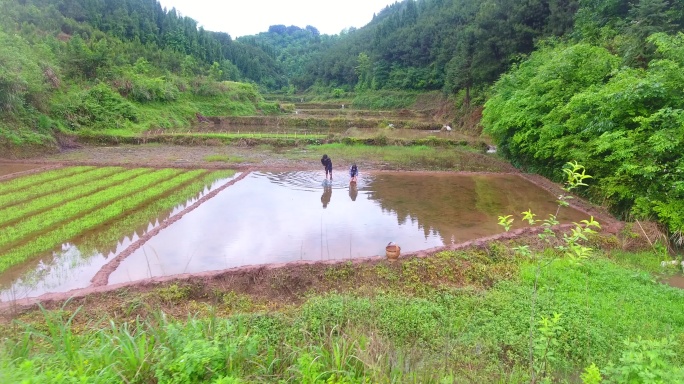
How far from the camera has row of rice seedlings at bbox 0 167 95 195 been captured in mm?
14305

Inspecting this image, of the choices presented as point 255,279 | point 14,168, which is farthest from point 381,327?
point 14,168

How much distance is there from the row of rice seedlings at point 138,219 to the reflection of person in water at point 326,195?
16.1ft

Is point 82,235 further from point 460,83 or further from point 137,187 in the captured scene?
point 460,83

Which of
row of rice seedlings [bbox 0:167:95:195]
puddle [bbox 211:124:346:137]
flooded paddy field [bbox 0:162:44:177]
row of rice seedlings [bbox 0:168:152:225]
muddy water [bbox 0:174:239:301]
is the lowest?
muddy water [bbox 0:174:239:301]

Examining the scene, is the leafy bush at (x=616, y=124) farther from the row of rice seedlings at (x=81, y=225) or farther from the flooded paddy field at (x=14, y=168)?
the flooded paddy field at (x=14, y=168)

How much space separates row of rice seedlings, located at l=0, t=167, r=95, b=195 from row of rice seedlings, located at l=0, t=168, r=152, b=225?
6.07 ft

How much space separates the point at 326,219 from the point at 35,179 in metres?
12.9

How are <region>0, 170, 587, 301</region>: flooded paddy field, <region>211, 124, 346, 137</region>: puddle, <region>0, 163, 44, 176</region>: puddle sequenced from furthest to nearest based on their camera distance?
<region>211, 124, 346, 137</region>: puddle < <region>0, 163, 44, 176</region>: puddle < <region>0, 170, 587, 301</region>: flooded paddy field

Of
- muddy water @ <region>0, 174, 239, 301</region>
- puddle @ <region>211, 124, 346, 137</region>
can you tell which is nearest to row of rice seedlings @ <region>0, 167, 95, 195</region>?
muddy water @ <region>0, 174, 239, 301</region>

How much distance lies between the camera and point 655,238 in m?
9.88

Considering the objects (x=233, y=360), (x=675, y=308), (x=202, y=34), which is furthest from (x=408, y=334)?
(x=202, y=34)

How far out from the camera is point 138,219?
11539 millimetres

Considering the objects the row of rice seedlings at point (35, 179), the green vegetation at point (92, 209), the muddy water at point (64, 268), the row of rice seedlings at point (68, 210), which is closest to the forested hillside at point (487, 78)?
the row of rice seedlings at point (35, 179)

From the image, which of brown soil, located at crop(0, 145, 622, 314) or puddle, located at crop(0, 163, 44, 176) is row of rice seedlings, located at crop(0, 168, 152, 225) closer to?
brown soil, located at crop(0, 145, 622, 314)
